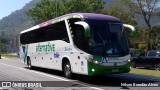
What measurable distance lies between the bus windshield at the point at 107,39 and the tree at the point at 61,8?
39547mm

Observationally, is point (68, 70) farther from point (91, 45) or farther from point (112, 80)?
point (91, 45)

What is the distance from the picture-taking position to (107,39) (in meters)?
15.3

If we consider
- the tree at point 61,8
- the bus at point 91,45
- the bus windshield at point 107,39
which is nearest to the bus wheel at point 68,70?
the bus at point 91,45

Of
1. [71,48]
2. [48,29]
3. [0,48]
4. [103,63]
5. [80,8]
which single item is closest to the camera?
[103,63]

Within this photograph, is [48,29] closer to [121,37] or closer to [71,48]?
[71,48]

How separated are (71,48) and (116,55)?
8.64ft

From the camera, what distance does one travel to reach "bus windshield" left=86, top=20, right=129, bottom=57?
1507 centimetres

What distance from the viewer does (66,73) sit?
1756cm

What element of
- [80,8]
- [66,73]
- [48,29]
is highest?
[80,8]

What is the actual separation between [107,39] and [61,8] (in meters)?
43.7

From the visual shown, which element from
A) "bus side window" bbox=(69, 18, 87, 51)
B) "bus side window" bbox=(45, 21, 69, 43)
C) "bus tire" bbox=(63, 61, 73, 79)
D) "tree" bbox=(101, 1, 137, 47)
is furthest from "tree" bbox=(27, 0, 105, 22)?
"bus side window" bbox=(69, 18, 87, 51)

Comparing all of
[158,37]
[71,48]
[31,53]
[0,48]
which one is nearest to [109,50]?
[71,48]

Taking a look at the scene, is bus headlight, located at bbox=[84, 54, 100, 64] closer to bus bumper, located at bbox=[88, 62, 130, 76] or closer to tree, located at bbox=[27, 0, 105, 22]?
bus bumper, located at bbox=[88, 62, 130, 76]

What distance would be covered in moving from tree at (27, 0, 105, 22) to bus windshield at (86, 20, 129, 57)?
39547 millimetres
